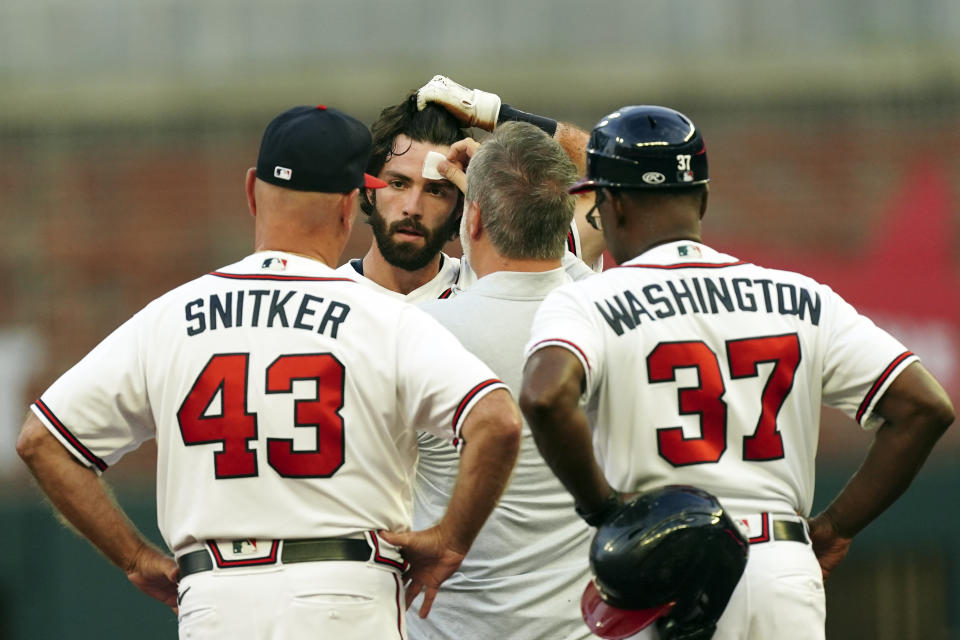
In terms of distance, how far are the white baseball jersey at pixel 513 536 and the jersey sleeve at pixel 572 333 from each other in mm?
468

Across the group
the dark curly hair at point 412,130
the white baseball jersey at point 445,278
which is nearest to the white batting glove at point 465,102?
the dark curly hair at point 412,130

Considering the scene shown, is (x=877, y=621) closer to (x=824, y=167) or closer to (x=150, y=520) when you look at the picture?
(x=824, y=167)

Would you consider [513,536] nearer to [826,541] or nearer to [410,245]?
[826,541]

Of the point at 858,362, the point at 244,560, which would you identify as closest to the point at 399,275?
the point at 244,560

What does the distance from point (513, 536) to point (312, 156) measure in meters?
1.22

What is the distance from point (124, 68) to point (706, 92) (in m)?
3.93

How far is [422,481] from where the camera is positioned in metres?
4.59

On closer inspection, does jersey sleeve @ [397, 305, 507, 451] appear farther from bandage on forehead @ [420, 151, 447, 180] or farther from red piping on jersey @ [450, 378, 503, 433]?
bandage on forehead @ [420, 151, 447, 180]

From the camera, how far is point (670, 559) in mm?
3721

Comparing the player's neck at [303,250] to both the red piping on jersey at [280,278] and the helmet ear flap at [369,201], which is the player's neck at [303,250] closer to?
the red piping on jersey at [280,278]

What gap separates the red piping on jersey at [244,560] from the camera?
387 centimetres

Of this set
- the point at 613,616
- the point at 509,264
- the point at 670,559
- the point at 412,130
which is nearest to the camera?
the point at 670,559

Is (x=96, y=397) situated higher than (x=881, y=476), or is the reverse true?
(x=96, y=397)

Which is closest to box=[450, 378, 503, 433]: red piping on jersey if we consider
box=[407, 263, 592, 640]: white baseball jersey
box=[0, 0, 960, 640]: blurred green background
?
box=[407, 263, 592, 640]: white baseball jersey
